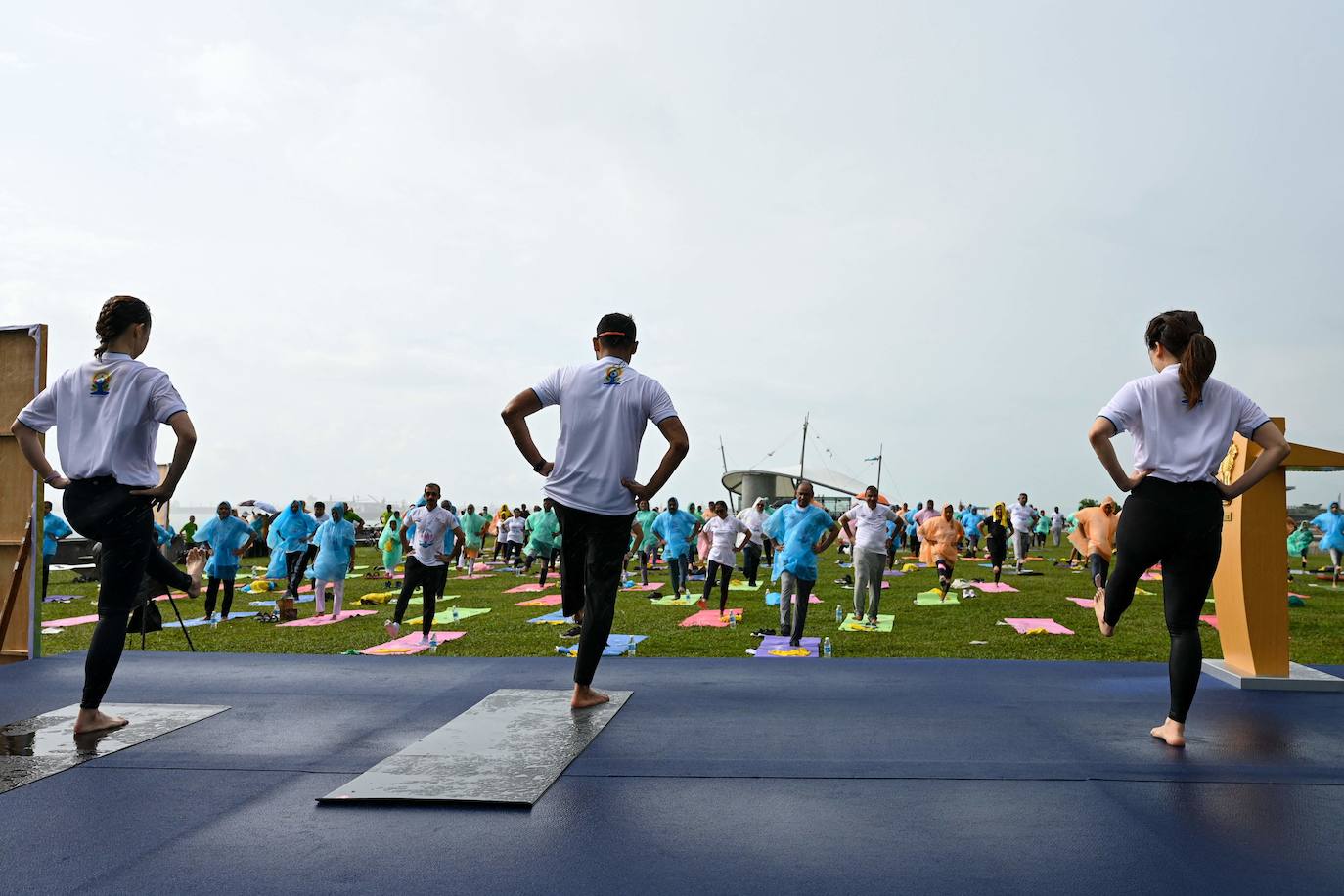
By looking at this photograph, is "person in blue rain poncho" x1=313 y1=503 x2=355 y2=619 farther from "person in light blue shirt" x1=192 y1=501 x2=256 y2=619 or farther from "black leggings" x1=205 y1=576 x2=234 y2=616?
"black leggings" x1=205 y1=576 x2=234 y2=616

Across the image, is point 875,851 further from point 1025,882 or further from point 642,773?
point 642,773

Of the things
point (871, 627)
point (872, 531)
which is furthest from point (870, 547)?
point (871, 627)

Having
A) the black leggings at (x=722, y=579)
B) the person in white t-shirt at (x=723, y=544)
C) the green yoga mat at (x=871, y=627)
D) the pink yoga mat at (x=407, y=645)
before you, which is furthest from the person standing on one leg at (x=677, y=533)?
the pink yoga mat at (x=407, y=645)

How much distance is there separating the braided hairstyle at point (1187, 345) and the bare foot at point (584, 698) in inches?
104

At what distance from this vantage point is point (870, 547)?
11664 mm

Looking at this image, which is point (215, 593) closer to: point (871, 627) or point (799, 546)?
point (799, 546)

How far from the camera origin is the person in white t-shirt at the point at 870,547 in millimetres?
11625

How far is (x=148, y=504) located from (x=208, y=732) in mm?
933

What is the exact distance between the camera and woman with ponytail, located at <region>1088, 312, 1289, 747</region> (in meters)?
3.29

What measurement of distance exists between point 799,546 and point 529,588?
960 cm

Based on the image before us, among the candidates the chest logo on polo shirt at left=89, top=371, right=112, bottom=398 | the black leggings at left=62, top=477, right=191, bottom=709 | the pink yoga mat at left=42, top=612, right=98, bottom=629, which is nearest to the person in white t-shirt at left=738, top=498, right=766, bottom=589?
the pink yoga mat at left=42, top=612, right=98, bottom=629

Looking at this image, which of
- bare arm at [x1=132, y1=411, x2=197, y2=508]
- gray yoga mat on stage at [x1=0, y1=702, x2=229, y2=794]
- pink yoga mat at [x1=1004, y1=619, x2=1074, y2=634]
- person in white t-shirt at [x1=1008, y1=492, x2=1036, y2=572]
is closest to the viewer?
gray yoga mat on stage at [x1=0, y1=702, x2=229, y2=794]

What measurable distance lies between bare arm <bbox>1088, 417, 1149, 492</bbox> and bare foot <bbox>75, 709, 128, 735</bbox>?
3.94 metres

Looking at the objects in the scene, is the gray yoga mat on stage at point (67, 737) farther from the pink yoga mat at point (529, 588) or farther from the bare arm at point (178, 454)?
the pink yoga mat at point (529, 588)
